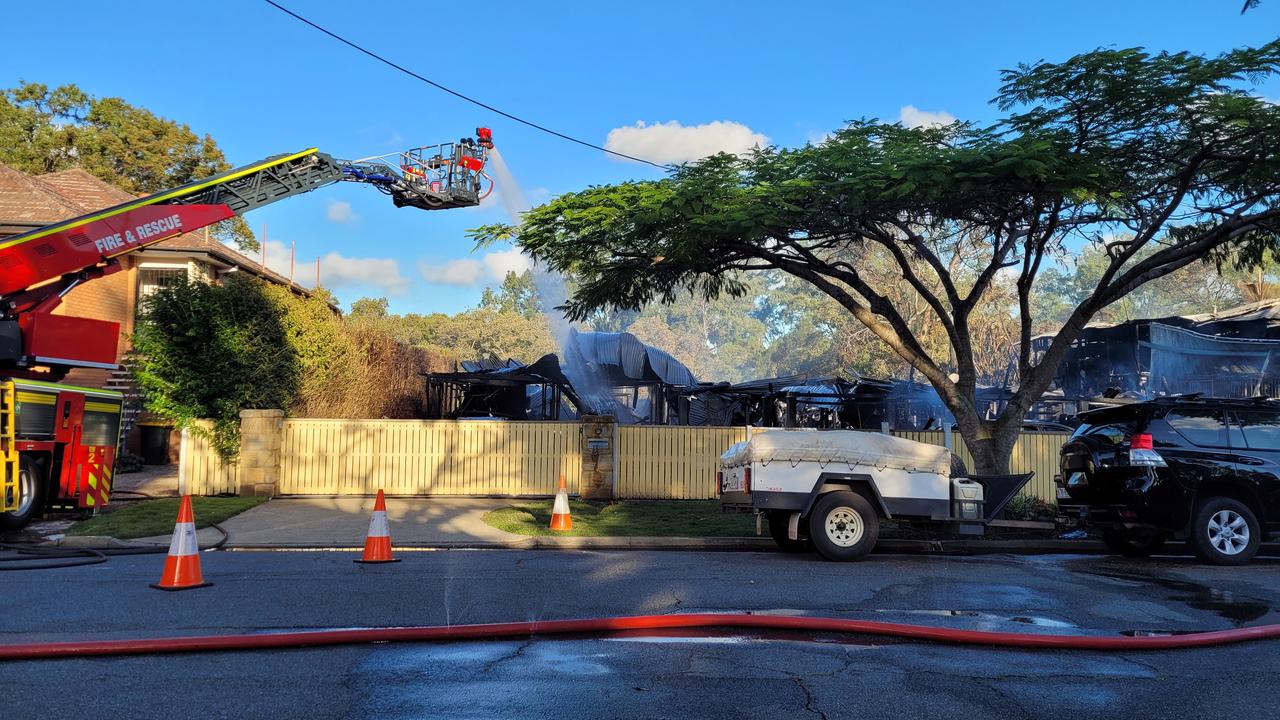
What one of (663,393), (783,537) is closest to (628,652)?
(783,537)

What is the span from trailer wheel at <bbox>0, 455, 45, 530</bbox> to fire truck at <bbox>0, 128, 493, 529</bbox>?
0.05ft

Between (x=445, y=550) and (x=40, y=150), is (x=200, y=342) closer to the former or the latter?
(x=445, y=550)

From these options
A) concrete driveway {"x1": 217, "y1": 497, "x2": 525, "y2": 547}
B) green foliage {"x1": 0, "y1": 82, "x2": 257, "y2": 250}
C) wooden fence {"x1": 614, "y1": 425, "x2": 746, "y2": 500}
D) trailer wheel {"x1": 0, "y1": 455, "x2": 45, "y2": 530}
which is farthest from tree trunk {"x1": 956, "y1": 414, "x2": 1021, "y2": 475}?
green foliage {"x1": 0, "y1": 82, "x2": 257, "y2": 250}

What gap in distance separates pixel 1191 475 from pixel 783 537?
4826 mm

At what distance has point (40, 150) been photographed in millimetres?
34531

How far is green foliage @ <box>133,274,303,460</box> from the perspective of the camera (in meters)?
17.3

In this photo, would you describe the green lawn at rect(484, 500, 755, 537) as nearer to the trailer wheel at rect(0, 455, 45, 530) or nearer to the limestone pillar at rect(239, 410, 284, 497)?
the limestone pillar at rect(239, 410, 284, 497)

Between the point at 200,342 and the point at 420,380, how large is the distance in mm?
10689

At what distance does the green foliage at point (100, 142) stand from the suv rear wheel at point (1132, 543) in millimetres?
34915

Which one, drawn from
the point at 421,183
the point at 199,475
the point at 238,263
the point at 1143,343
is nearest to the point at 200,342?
the point at 199,475

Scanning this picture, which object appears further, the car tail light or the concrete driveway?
the concrete driveway

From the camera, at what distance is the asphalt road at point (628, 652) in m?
4.85

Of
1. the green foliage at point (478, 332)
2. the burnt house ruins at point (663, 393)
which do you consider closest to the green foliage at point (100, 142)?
the burnt house ruins at point (663, 393)

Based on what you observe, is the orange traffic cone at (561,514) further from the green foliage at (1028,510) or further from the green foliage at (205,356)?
the green foliage at (205,356)
